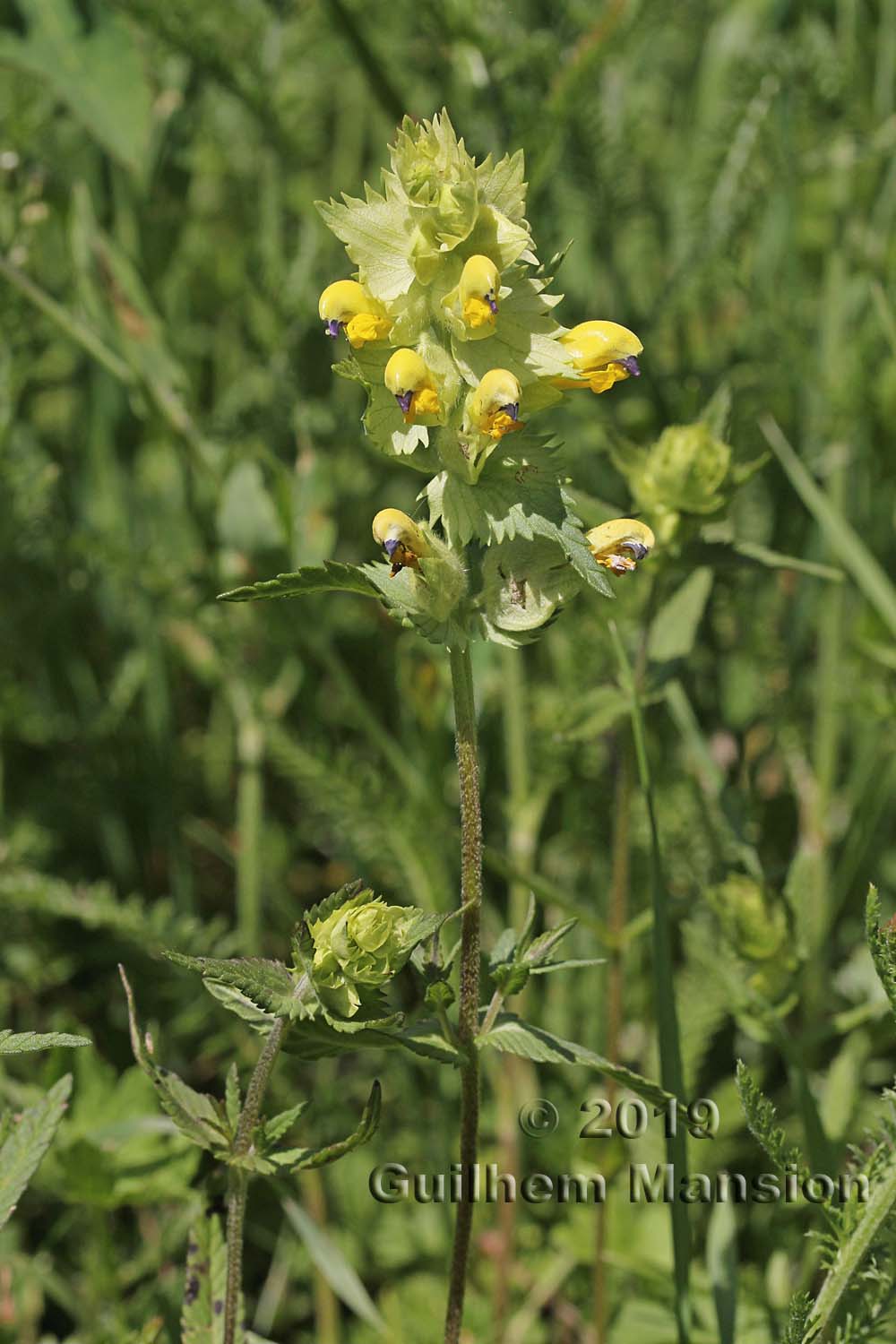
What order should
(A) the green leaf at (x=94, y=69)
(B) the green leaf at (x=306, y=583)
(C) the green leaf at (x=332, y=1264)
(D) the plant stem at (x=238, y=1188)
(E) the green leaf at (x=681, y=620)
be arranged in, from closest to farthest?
(B) the green leaf at (x=306, y=583)
(D) the plant stem at (x=238, y=1188)
(C) the green leaf at (x=332, y=1264)
(E) the green leaf at (x=681, y=620)
(A) the green leaf at (x=94, y=69)

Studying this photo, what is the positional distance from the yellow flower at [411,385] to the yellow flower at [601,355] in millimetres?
100

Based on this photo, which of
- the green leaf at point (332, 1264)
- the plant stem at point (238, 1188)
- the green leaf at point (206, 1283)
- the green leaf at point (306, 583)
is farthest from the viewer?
the green leaf at point (332, 1264)

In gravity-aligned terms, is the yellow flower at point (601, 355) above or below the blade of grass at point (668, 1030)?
above

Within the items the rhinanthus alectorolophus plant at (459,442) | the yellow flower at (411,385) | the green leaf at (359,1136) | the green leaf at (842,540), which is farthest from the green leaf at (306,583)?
the green leaf at (842,540)

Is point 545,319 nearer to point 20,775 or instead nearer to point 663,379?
point 663,379

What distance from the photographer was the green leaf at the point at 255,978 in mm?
800

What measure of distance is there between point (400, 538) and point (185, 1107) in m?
0.46

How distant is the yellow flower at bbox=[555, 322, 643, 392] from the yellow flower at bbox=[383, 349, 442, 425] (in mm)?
100

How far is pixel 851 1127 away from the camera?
1581 millimetres

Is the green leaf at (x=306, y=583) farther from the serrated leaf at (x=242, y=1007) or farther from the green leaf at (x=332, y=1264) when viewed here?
the green leaf at (x=332, y=1264)

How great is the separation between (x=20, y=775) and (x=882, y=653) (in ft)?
4.54

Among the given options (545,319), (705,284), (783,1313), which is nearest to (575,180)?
(705,284)

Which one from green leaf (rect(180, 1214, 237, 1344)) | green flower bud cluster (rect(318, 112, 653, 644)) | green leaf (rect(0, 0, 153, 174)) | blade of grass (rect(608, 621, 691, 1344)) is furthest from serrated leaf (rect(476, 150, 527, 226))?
green leaf (rect(0, 0, 153, 174))

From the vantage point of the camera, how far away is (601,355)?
0.91 meters
